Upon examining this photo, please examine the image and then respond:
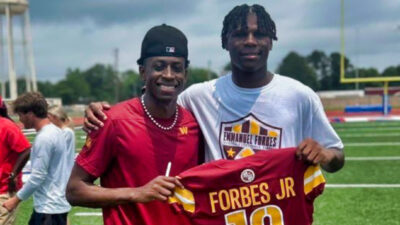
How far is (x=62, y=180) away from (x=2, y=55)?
40.7 m

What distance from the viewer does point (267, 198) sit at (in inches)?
106

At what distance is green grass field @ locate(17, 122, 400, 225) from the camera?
7.24m

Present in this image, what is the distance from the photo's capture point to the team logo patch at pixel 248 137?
2797 mm

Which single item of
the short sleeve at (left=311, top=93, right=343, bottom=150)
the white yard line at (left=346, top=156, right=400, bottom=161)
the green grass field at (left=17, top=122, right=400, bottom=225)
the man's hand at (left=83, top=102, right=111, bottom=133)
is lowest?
the white yard line at (left=346, top=156, right=400, bottom=161)

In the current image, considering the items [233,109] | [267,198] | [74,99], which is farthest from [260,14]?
[74,99]

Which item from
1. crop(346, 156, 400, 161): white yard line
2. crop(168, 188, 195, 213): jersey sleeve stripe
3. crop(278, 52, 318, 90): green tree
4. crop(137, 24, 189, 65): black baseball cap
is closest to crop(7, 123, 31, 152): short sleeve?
crop(137, 24, 189, 65): black baseball cap

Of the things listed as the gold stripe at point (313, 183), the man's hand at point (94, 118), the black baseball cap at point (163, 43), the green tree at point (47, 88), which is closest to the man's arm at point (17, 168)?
the man's hand at point (94, 118)

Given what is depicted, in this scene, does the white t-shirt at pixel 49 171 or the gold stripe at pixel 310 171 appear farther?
the white t-shirt at pixel 49 171

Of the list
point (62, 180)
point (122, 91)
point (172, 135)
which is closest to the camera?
point (172, 135)

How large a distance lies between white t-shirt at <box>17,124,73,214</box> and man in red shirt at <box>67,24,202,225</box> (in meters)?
2.27

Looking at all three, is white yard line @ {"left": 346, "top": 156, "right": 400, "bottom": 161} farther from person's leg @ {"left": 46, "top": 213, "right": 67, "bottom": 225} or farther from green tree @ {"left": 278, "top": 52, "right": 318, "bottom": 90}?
green tree @ {"left": 278, "top": 52, "right": 318, "bottom": 90}

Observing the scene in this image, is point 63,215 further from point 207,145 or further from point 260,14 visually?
point 260,14

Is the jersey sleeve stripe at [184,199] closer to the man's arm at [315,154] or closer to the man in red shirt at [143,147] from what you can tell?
the man in red shirt at [143,147]

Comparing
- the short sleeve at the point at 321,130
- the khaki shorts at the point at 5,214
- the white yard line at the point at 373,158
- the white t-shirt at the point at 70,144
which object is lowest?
the white yard line at the point at 373,158
